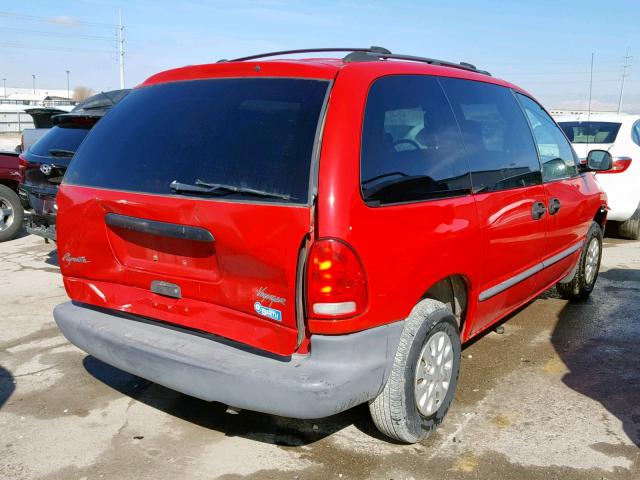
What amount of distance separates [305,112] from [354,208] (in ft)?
1.62

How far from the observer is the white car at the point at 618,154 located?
8.07 m

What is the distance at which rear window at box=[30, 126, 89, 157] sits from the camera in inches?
261

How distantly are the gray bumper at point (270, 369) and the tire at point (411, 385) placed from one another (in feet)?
0.34

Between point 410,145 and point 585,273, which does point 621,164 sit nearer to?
point 585,273

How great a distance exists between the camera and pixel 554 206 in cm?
438

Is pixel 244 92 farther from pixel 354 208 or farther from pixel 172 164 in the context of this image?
pixel 354 208

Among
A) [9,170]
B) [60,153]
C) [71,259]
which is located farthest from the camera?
[9,170]

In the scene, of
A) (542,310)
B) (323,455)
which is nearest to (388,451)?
(323,455)

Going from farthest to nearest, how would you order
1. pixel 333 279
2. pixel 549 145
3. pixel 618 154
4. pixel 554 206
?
pixel 618 154 < pixel 549 145 < pixel 554 206 < pixel 333 279

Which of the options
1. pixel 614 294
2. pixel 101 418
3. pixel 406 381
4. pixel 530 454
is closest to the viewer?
pixel 406 381

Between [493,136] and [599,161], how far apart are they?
69.2 inches

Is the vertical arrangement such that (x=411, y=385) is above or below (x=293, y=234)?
below

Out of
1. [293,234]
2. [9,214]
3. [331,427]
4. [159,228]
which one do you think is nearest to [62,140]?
[9,214]

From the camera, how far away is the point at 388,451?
3.16 metres
